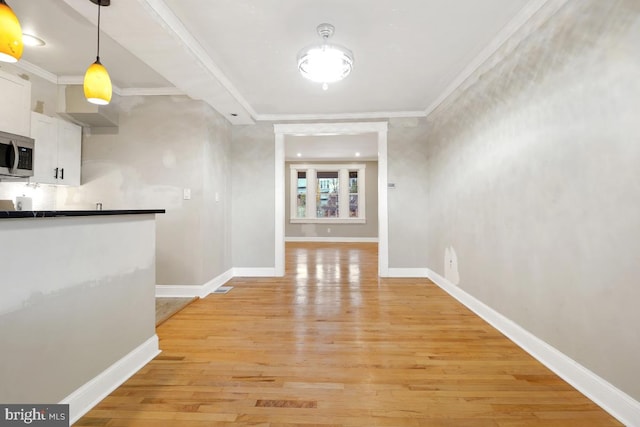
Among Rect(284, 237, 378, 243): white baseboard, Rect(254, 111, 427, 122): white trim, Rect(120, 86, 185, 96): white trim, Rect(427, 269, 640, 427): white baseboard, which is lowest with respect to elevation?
Rect(427, 269, 640, 427): white baseboard

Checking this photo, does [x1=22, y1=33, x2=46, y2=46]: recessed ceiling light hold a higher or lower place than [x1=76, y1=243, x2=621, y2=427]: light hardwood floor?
higher

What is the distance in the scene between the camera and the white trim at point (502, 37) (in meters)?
2.06

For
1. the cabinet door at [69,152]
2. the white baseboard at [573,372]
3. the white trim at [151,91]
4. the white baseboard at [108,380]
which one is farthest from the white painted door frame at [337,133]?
the white baseboard at [108,380]

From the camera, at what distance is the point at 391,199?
466 centimetres

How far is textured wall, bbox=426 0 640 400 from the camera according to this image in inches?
60.0

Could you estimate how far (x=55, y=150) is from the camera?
10.8 feet

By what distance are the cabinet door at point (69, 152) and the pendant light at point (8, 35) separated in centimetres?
234

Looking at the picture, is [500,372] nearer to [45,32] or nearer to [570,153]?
[570,153]

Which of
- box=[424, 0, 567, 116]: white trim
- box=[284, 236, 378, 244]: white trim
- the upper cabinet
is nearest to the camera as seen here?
box=[424, 0, 567, 116]: white trim

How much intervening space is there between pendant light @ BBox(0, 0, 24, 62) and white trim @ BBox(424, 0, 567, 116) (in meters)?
3.16

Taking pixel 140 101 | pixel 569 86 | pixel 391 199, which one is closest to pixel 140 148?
pixel 140 101

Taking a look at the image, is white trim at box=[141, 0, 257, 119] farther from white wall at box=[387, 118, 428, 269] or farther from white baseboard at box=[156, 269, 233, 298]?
white wall at box=[387, 118, 428, 269]

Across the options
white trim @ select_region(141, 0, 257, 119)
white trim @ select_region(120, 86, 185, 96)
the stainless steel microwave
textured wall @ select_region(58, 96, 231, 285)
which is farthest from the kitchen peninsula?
white trim @ select_region(120, 86, 185, 96)

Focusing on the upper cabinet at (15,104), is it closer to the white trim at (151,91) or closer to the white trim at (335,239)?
the white trim at (151,91)
